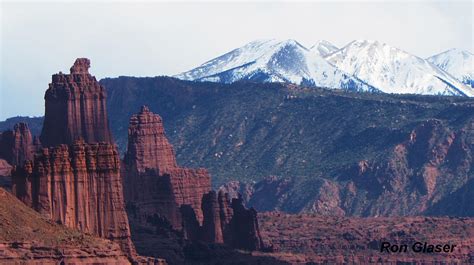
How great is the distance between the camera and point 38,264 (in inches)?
7859

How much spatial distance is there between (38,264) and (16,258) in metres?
1.25

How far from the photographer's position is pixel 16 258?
199375 millimetres
